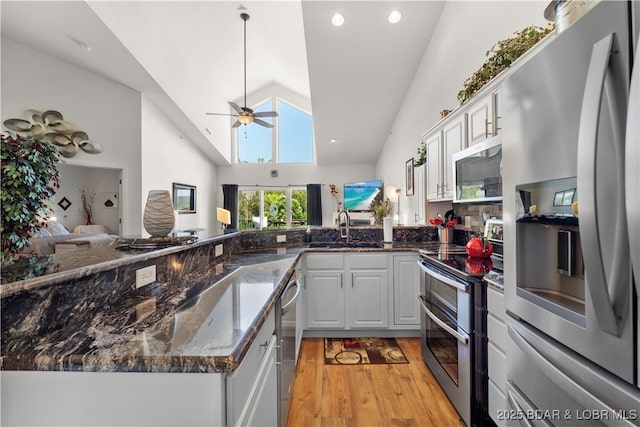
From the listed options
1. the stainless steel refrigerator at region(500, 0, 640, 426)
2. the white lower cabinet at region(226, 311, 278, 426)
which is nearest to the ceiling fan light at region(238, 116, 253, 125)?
the white lower cabinet at region(226, 311, 278, 426)

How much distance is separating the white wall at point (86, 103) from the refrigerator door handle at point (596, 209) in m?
5.47

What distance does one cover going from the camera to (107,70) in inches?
170

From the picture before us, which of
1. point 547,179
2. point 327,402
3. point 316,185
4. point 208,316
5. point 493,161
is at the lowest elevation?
point 327,402

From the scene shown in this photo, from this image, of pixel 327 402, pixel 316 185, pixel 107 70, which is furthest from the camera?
pixel 316 185

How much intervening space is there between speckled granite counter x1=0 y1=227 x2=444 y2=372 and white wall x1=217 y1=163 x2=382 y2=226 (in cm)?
686

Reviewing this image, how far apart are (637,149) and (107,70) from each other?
5.74 metres

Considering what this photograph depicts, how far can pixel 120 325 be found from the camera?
0.90m

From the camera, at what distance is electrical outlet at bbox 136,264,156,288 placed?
4.02ft

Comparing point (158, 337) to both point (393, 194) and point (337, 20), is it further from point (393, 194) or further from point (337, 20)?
point (393, 194)

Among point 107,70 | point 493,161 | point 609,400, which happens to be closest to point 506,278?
point 609,400

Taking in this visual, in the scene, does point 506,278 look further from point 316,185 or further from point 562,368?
point 316,185

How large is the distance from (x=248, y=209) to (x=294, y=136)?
2.48m

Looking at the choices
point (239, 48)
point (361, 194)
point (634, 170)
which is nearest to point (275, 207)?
point (361, 194)

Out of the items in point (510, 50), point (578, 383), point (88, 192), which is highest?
point (510, 50)
